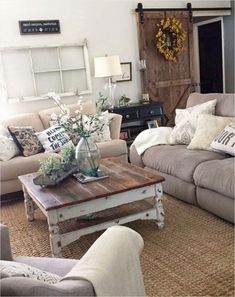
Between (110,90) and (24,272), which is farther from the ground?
(110,90)

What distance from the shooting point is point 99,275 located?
1.00 metres

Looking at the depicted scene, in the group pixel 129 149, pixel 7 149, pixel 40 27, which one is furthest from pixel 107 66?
pixel 7 149

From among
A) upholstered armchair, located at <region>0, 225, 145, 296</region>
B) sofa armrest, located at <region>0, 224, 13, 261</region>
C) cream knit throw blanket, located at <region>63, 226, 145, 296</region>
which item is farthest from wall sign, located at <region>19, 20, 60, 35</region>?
cream knit throw blanket, located at <region>63, 226, 145, 296</region>

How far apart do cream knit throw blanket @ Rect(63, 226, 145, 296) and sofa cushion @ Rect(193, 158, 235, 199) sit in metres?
1.34

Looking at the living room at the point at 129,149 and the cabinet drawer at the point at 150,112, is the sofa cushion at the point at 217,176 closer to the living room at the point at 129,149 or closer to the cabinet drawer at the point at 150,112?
the living room at the point at 129,149

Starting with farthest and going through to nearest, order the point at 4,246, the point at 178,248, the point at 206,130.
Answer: the point at 206,130, the point at 178,248, the point at 4,246

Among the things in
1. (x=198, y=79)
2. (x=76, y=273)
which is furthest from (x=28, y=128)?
(x=198, y=79)

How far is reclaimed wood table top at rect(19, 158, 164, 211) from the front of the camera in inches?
88.6

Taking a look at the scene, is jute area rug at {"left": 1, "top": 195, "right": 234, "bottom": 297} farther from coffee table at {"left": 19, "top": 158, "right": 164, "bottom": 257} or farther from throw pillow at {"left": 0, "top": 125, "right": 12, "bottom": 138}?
throw pillow at {"left": 0, "top": 125, "right": 12, "bottom": 138}

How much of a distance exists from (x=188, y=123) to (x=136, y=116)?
168 cm

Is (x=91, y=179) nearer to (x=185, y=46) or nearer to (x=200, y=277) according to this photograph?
(x=200, y=277)

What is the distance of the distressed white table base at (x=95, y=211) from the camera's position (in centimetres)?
222

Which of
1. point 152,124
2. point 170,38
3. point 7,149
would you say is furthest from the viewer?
point 170,38

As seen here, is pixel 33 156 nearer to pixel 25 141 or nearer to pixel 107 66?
pixel 25 141
